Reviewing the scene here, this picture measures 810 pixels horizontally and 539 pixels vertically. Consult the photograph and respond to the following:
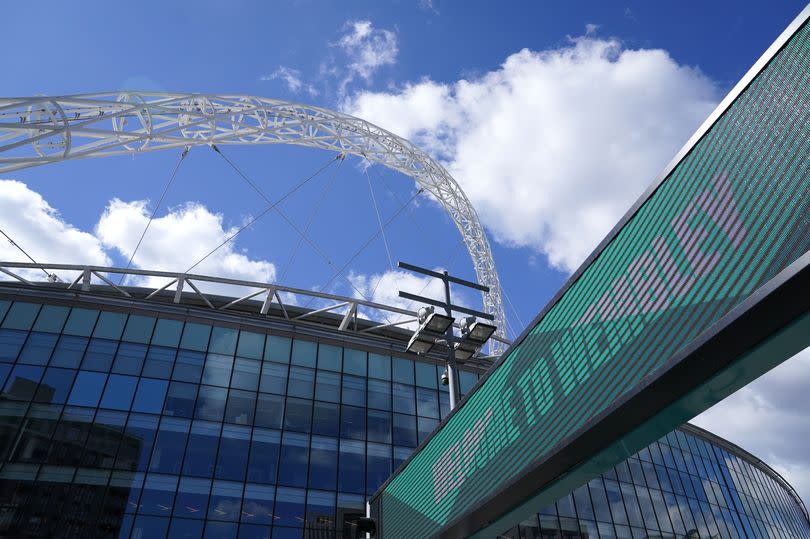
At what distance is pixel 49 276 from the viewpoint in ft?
117

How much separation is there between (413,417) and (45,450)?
53.6ft

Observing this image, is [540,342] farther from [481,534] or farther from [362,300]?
[362,300]

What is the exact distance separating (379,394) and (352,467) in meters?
4.34

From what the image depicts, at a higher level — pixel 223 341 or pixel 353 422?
pixel 223 341

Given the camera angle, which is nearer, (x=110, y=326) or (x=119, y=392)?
(x=119, y=392)

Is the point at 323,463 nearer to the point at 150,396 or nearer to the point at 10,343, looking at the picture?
the point at 150,396

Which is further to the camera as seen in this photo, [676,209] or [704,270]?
[676,209]

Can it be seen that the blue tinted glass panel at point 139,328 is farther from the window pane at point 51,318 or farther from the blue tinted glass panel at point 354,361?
the blue tinted glass panel at point 354,361

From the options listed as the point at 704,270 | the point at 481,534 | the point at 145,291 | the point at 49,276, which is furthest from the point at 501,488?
the point at 49,276

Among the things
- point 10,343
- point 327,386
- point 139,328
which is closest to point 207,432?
point 327,386

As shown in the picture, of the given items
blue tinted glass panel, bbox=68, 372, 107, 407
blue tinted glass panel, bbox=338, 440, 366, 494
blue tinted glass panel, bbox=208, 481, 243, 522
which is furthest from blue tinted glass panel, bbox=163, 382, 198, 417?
blue tinted glass panel, bbox=338, 440, 366, 494

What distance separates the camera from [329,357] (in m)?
32.2

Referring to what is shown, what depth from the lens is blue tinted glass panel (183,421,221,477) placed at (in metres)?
26.1

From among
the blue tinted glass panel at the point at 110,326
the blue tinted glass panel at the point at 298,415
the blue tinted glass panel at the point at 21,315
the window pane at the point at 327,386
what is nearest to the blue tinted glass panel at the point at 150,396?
the blue tinted glass panel at the point at 110,326
